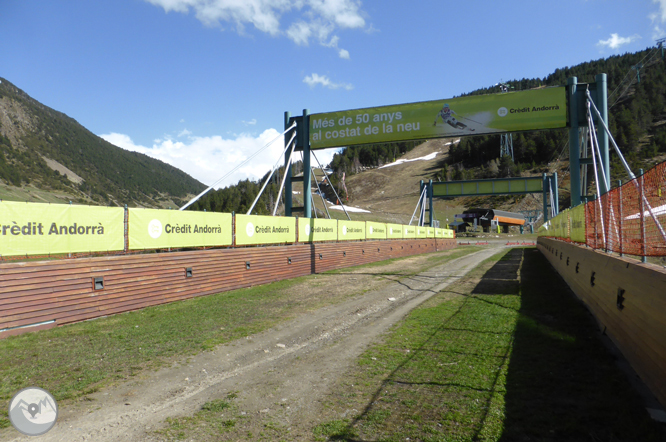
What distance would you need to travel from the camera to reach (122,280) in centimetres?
956

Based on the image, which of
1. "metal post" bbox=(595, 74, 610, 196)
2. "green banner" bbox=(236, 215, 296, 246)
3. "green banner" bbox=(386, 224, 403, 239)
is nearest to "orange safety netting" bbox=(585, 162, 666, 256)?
"metal post" bbox=(595, 74, 610, 196)

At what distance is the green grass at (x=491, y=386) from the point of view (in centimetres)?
370

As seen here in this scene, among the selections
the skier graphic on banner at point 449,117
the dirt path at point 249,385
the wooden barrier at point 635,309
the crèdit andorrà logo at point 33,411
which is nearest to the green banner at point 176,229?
the dirt path at point 249,385

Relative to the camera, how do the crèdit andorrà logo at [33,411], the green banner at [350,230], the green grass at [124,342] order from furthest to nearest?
the green banner at [350,230], the green grass at [124,342], the crèdit andorrà logo at [33,411]

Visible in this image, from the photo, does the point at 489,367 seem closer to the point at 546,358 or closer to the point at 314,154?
the point at 546,358

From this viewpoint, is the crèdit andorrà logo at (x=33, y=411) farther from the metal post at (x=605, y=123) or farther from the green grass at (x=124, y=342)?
the metal post at (x=605, y=123)

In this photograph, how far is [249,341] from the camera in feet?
23.1

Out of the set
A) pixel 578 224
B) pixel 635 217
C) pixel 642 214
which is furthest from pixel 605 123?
pixel 642 214

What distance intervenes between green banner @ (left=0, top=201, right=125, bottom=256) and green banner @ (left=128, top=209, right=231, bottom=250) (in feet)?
1.55

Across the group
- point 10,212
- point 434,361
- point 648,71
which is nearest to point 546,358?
point 434,361

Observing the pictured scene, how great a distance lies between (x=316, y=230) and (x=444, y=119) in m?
8.41

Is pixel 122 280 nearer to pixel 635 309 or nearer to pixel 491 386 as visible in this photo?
pixel 491 386

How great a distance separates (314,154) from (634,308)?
60.2 feet

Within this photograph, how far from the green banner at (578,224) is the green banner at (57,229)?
40.7 ft
